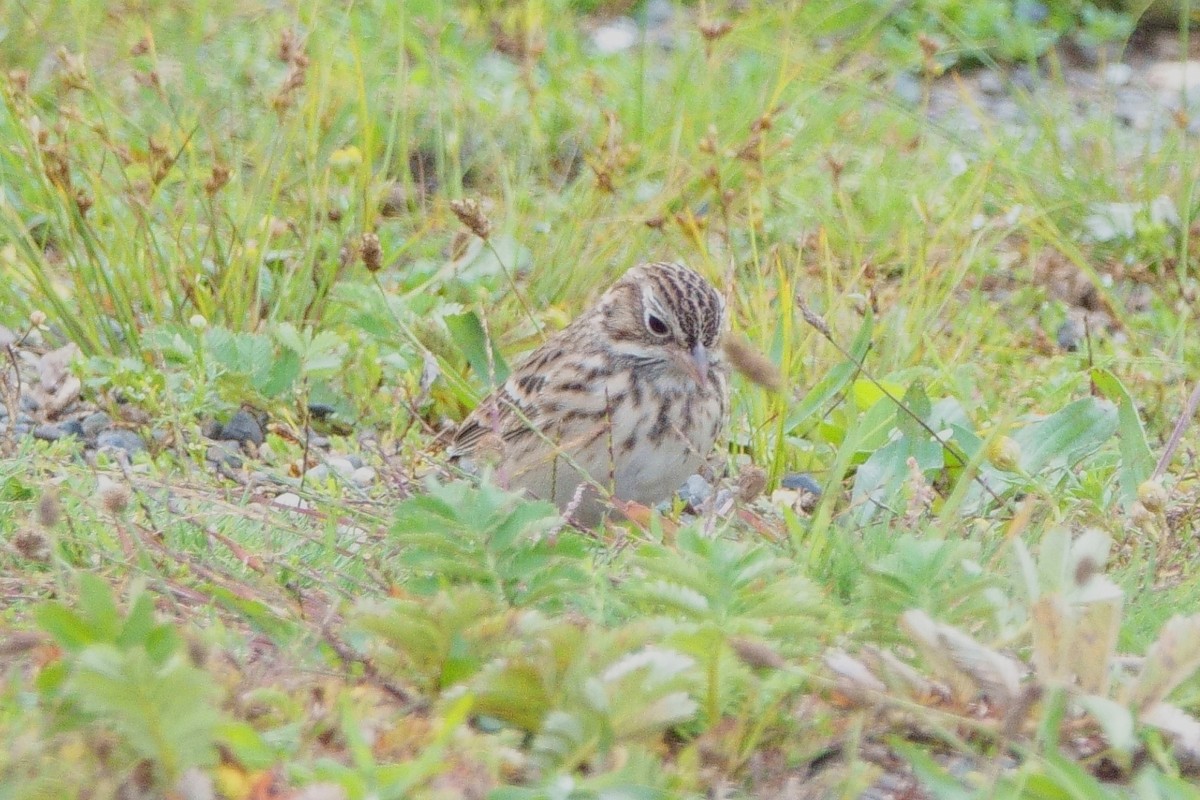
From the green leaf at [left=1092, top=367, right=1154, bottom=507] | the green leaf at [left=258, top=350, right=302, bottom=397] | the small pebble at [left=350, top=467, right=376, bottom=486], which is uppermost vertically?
the green leaf at [left=1092, top=367, right=1154, bottom=507]

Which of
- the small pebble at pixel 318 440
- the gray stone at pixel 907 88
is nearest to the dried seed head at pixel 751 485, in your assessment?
the small pebble at pixel 318 440

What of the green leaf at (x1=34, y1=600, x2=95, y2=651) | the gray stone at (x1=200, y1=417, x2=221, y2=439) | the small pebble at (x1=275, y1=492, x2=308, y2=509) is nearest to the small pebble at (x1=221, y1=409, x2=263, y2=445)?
the gray stone at (x1=200, y1=417, x2=221, y2=439)

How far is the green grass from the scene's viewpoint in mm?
2549

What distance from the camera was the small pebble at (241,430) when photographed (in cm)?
523

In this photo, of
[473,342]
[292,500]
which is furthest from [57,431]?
[473,342]

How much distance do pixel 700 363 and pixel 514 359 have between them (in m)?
1.14

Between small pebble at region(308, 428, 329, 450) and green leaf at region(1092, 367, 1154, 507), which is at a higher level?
green leaf at region(1092, 367, 1154, 507)

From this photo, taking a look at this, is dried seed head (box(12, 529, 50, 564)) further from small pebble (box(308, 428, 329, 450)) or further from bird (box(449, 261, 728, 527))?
small pebble (box(308, 428, 329, 450))

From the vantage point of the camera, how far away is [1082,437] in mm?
4641

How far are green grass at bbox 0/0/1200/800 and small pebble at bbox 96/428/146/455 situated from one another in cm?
6

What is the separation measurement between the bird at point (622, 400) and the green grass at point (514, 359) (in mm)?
181

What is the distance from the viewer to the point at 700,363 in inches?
192

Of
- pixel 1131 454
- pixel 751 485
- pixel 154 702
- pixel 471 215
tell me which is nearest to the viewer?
pixel 154 702

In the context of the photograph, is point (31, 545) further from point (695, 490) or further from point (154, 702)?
point (695, 490)
